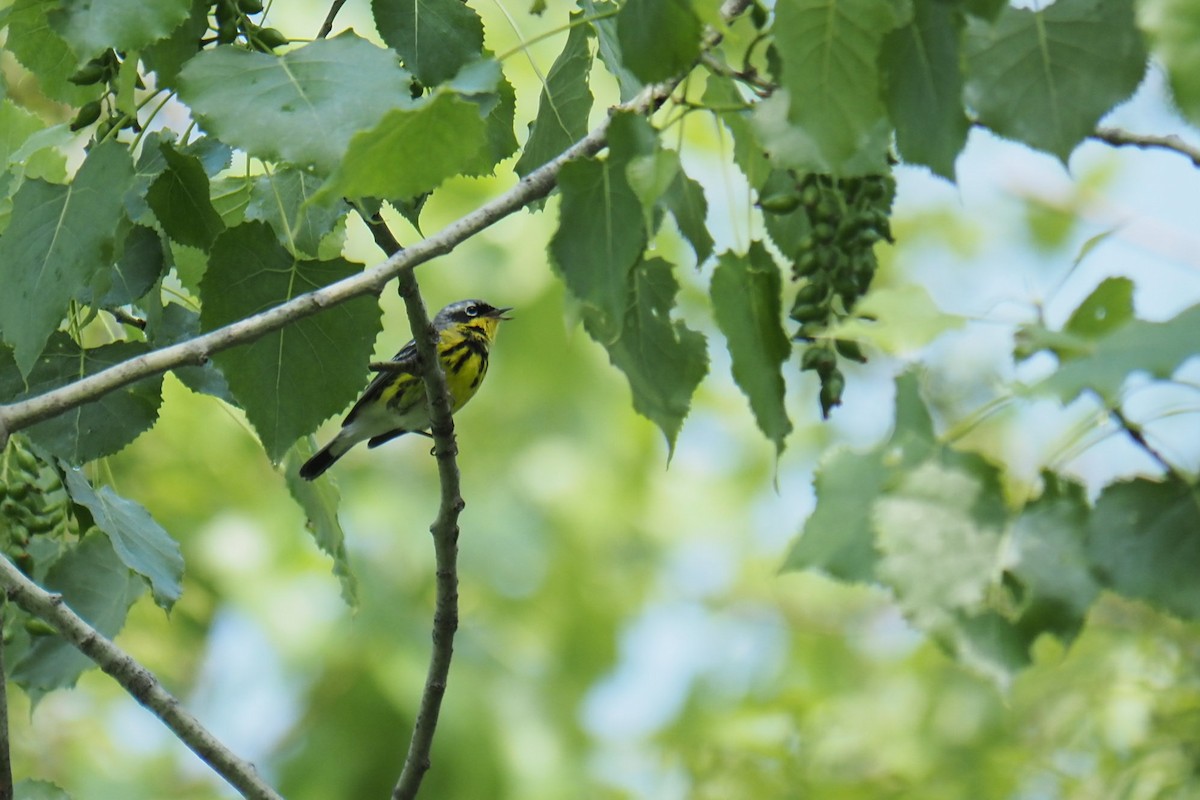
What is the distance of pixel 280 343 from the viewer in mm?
2537

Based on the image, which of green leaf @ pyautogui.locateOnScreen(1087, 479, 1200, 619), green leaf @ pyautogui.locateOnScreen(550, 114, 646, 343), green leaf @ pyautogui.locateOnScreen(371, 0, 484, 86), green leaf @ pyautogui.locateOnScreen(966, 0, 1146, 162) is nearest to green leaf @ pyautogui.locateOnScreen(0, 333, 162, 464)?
A: green leaf @ pyautogui.locateOnScreen(371, 0, 484, 86)

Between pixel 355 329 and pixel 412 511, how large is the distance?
7.13 meters

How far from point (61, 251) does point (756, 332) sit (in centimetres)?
119

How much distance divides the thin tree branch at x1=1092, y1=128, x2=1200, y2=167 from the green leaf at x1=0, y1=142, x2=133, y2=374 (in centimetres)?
177

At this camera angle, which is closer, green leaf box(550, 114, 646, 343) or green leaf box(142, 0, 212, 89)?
green leaf box(550, 114, 646, 343)

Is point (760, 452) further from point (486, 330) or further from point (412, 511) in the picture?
point (486, 330)

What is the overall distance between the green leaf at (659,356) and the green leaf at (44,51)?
3.76ft

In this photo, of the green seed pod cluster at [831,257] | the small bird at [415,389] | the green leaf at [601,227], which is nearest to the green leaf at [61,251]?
the green leaf at [601,227]

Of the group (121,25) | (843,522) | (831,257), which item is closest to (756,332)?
(831,257)

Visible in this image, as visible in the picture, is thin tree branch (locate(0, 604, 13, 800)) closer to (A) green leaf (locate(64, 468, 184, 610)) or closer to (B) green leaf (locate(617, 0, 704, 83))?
(A) green leaf (locate(64, 468, 184, 610))

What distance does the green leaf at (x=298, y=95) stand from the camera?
209 centimetres

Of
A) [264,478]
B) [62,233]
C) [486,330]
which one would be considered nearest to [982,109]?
[62,233]

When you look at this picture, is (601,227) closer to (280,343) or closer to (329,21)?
(280,343)

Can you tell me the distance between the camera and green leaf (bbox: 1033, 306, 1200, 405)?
1.41 metres
